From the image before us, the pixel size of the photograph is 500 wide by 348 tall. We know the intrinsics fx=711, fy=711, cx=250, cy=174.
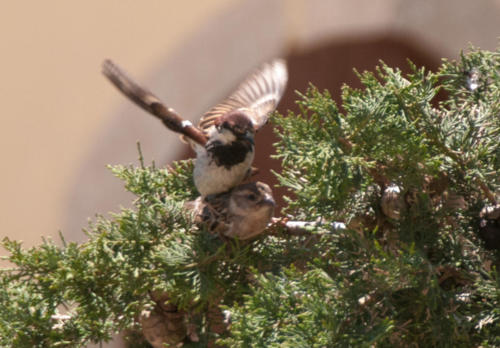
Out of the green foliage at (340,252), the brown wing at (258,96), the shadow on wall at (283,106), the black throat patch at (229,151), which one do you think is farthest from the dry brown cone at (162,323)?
the shadow on wall at (283,106)

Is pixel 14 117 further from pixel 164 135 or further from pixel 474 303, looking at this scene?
pixel 474 303

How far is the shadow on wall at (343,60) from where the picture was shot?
5.71 feet

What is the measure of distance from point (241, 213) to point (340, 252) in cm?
8

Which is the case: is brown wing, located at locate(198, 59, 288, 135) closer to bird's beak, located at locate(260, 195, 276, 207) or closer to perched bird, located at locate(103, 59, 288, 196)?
perched bird, located at locate(103, 59, 288, 196)

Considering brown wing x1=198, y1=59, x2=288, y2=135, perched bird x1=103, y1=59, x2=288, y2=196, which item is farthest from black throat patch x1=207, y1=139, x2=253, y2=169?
brown wing x1=198, y1=59, x2=288, y2=135

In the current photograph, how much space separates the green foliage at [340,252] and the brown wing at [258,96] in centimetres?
18

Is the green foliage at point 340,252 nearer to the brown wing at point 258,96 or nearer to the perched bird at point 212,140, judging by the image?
the perched bird at point 212,140

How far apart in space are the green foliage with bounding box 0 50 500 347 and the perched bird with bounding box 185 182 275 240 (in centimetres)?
1

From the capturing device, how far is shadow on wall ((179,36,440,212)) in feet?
5.71

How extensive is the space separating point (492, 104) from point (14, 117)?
1.70 meters

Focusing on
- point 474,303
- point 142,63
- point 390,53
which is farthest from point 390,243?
point 142,63

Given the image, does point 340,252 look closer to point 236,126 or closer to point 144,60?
point 236,126

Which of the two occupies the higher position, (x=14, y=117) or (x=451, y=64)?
(x=14, y=117)

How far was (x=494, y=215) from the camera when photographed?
0.51m
